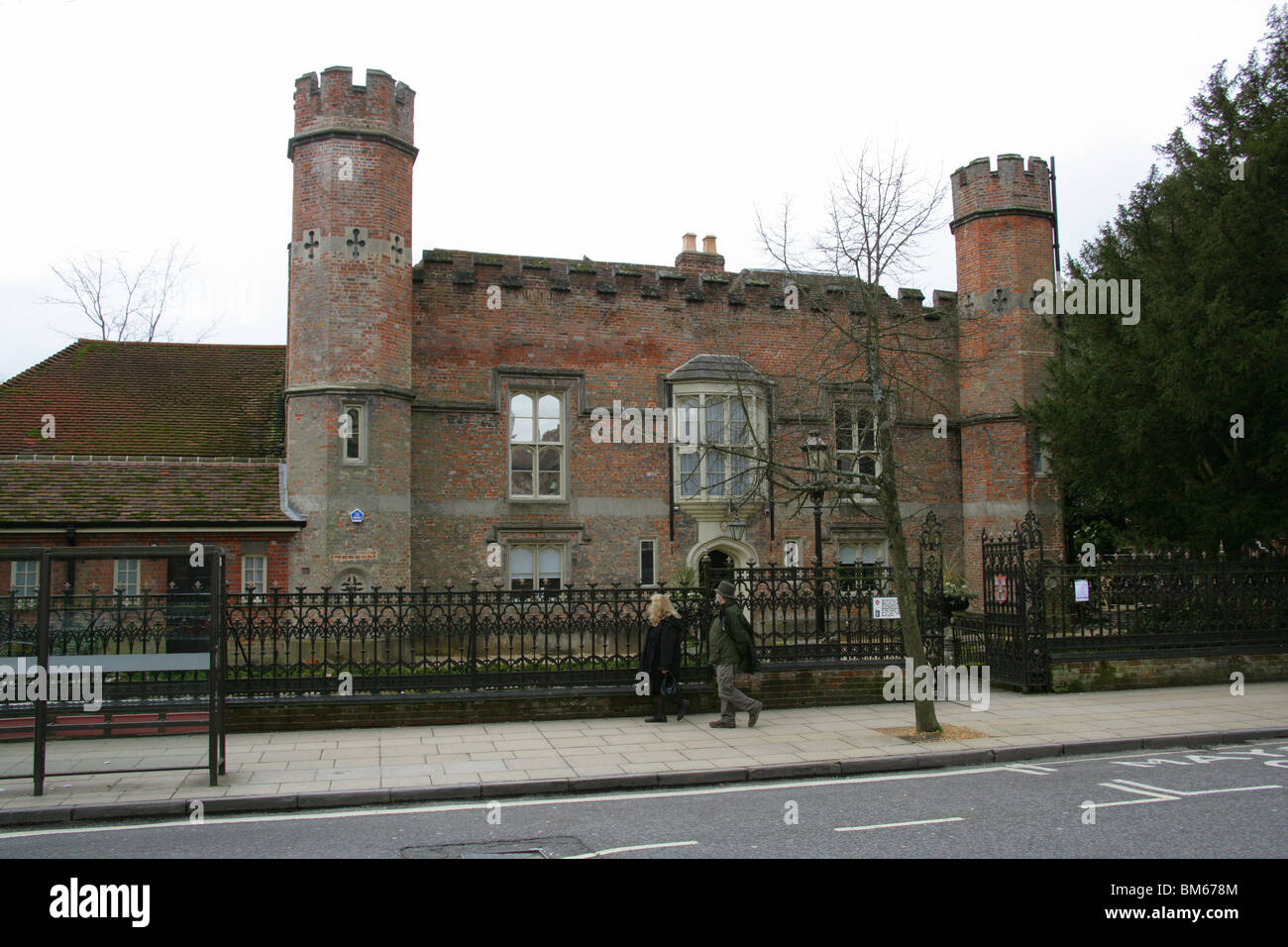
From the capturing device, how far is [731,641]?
12656mm

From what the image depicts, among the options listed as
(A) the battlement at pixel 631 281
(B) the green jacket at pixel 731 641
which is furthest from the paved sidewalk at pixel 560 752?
(A) the battlement at pixel 631 281

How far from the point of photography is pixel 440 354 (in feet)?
69.7

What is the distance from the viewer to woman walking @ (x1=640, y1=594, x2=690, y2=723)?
1283 centimetres

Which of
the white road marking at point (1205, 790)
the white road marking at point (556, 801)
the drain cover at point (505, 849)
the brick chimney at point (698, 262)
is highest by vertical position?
the brick chimney at point (698, 262)

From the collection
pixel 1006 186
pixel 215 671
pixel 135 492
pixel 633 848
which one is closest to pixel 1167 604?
pixel 1006 186

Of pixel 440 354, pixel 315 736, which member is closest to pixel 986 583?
pixel 315 736

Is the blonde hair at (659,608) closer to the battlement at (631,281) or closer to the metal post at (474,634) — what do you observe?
the metal post at (474,634)

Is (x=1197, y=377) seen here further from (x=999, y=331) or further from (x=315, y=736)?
(x=315, y=736)

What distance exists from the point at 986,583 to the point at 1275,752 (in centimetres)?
554

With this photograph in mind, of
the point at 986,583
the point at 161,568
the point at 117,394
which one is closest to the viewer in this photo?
the point at 986,583

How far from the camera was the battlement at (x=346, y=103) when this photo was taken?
65.5ft

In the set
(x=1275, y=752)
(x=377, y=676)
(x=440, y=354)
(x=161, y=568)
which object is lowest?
(x=1275, y=752)

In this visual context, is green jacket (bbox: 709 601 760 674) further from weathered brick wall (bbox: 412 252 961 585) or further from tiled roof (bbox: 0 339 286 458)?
tiled roof (bbox: 0 339 286 458)

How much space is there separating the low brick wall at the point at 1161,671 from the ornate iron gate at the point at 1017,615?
0.35m
